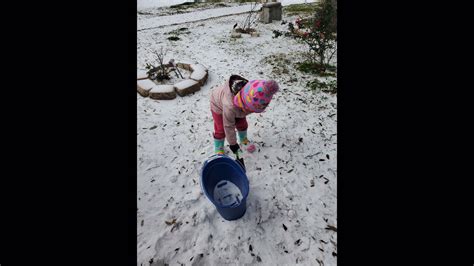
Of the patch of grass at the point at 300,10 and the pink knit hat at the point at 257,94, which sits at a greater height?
the patch of grass at the point at 300,10

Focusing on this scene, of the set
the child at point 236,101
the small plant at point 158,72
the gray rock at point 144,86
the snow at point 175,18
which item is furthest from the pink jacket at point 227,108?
the snow at point 175,18

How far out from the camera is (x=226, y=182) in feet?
7.91

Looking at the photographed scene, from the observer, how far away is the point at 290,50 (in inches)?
248

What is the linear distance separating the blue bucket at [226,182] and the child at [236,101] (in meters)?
0.31

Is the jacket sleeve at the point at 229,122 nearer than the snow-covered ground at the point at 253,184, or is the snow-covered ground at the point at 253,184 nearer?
the snow-covered ground at the point at 253,184

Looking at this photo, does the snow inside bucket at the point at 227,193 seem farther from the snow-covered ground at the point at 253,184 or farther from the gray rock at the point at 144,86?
the gray rock at the point at 144,86

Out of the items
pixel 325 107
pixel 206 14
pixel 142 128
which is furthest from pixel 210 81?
pixel 206 14

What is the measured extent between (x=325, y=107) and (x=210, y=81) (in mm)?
2210

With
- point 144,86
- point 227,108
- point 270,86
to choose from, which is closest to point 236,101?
point 227,108

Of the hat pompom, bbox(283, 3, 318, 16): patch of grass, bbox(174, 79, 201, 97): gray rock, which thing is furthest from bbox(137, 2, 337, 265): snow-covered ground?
bbox(283, 3, 318, 16): patch of grass

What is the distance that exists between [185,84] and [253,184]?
243 centimetres

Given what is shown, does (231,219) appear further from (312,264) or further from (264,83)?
(264,83)

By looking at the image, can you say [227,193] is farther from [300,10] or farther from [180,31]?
[300,10]

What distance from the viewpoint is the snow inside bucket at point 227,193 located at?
7.64 feet
